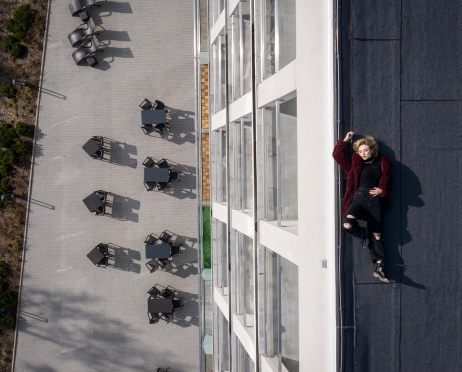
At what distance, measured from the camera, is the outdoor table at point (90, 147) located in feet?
38.8

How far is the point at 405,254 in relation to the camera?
522cm

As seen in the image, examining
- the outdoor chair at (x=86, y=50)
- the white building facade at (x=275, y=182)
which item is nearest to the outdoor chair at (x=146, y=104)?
the outdoor chair at (x=86, y=50)

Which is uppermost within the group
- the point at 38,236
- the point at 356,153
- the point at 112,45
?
the point at 112,45

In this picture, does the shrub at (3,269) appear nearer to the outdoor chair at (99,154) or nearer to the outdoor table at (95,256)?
the outdoor table at (95,256)

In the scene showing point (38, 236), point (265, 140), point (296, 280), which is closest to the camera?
point (296, 280)

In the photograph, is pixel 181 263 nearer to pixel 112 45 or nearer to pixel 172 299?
pixel 172 299

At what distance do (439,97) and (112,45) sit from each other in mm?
10283

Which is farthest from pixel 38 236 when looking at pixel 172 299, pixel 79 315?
pixel 172 299

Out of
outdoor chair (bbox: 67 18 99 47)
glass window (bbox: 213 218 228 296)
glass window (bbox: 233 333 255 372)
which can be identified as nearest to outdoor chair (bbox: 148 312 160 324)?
glass window (bbox: 213 218 228 296)

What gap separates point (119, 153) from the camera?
12438 mm

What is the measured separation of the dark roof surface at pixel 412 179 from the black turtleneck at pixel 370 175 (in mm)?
239

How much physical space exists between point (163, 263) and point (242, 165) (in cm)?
530

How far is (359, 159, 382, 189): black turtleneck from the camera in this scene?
505 cm

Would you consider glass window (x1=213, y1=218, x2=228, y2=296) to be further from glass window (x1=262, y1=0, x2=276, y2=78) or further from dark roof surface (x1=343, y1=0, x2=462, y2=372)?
dark roof surface (x1=343, y1=0, x2=462, y2=372)
